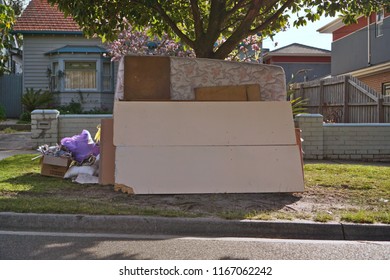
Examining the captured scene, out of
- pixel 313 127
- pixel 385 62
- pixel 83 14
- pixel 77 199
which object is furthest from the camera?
pixel 385 62

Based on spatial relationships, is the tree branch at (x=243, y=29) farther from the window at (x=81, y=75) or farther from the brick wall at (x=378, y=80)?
the window at (x=81, y=75)

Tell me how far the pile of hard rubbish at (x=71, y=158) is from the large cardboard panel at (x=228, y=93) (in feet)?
7.05

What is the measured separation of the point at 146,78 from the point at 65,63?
46.9 feet

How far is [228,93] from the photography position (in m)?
8.27

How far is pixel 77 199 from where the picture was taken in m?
6.98

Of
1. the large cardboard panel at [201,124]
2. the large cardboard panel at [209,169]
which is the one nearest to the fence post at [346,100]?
the large cardboard panel at [201,124]

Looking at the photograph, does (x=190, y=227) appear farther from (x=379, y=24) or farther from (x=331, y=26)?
(x=331, y=26)

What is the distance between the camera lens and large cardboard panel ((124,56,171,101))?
8062mm

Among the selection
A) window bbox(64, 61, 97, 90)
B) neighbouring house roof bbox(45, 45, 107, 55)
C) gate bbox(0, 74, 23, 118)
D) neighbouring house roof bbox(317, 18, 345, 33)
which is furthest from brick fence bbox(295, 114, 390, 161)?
gate bbox(0, 74, 23, 118)

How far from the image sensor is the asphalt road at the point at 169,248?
4871 mm

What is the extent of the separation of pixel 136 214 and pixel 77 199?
125 cm

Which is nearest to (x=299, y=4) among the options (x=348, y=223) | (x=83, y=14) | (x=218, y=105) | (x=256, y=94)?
(x=256, y=94)

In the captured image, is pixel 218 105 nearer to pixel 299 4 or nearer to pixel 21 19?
pixel 299 4

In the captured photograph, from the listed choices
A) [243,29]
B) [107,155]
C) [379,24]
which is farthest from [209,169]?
[379,24]
